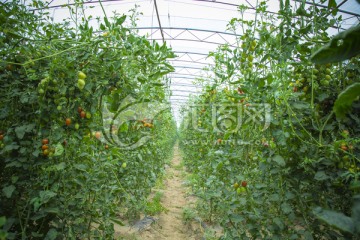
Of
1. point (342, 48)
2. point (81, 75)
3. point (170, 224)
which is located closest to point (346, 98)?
point (342, 48)

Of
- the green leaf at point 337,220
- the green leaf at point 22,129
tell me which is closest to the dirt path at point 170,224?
the green leaf at point 22,129

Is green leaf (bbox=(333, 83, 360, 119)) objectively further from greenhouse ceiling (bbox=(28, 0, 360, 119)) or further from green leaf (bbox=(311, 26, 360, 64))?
greenhouse ceiling (bbox=(28, 0, 360, 119))

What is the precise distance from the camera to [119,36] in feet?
4.70

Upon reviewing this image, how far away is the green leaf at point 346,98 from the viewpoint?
0.44 meters

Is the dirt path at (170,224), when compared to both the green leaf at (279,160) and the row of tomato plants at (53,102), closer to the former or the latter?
the row of tomato plants at (53,102)

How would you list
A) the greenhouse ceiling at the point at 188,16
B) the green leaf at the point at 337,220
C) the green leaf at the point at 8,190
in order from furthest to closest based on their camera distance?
the greenhouse ceiling at the point at 188,16 → the green leaf at the point at 8,190 → the green leaf at the point at 337,220

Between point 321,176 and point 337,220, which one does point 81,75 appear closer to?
point 337,220

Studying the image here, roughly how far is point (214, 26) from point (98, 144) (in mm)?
6944

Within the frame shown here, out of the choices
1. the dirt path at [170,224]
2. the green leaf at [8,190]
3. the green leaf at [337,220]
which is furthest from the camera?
the dirt path at [170,224]

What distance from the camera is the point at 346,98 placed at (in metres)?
0.46

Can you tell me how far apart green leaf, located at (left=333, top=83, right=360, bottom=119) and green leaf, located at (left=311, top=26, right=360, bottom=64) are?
70 millimetres

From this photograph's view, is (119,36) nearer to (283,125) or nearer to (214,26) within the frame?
(283,125)

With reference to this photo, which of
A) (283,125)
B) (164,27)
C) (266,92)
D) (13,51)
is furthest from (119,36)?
(164,27)

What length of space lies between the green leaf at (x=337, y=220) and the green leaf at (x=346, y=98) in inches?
8.0
